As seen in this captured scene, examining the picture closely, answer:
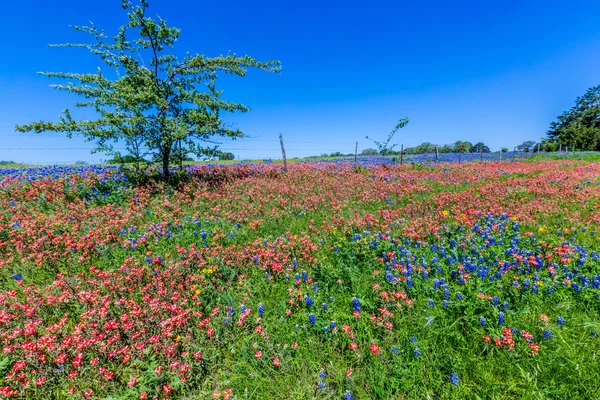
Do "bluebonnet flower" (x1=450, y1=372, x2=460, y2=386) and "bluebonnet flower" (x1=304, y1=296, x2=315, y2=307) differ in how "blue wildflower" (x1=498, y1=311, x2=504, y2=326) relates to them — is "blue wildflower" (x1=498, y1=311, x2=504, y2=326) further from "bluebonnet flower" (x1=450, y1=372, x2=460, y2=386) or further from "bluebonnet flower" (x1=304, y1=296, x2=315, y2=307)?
"bluebonnet flower" (x1=304, y1=296, x2=315, y2=307)

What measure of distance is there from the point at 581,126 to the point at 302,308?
88.0 m

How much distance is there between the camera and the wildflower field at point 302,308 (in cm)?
262

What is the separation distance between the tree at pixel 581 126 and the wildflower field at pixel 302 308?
72.8 metres

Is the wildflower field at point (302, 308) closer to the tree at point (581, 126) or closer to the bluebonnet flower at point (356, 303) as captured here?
the bluebonnet flower at point (356, 303)

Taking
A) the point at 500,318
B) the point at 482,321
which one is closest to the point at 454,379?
the point at 482,321

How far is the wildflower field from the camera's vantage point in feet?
8.59

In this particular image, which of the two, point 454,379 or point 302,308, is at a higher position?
point 302,308

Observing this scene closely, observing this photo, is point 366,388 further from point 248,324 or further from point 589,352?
point 589,352

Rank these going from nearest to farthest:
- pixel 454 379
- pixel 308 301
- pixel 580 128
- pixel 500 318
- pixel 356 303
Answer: pixel 454 379 → pixel 500 318 → pixel 356 303 → pixel 308 301 → pixel 580 128

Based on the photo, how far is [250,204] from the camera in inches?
312

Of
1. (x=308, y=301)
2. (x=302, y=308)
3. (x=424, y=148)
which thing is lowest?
(x=302, y=308)

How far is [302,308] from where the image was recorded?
11.9 feet

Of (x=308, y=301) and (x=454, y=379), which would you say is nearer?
(x=454, y=379)

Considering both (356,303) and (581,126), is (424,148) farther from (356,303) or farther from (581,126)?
(356,303)
